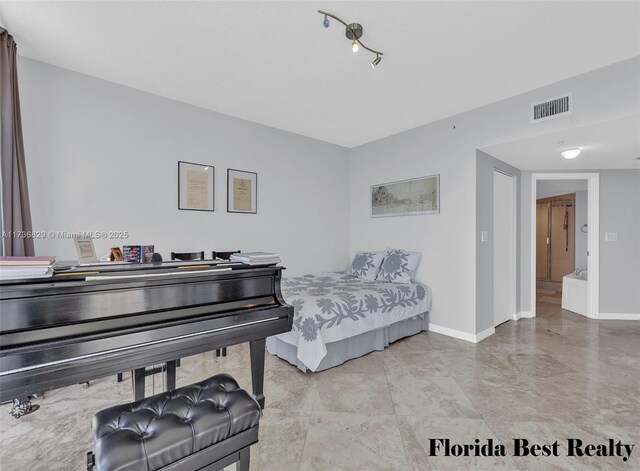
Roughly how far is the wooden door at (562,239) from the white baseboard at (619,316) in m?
2.19

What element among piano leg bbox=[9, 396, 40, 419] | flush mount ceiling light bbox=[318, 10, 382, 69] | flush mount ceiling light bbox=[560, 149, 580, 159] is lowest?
piano leg bbox=[9, 396, 40, 419]

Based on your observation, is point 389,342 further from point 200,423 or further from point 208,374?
point 200,423

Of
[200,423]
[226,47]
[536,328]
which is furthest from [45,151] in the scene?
[536,328]

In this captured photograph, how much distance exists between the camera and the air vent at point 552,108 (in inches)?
109

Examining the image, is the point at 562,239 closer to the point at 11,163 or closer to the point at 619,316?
the point at 619,316

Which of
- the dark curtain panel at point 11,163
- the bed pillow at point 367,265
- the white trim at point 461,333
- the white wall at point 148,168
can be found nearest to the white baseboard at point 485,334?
the white trim at point 461,333

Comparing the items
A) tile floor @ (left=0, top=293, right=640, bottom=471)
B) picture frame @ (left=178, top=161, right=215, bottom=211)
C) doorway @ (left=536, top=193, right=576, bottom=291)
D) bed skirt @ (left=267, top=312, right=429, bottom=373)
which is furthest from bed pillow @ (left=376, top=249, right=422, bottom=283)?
doorway @ (left=536, top=193, right=576, bottom=291)

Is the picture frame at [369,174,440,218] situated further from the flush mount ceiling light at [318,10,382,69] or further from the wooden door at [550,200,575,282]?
the wooden door at [550,200,575,282]

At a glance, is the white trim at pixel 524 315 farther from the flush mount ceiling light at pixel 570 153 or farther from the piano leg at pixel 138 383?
the piano leg at pixel 138 383

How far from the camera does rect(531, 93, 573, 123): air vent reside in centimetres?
276

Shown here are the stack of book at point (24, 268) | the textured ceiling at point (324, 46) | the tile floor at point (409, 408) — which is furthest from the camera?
the textured ceiling at point (324, 46)

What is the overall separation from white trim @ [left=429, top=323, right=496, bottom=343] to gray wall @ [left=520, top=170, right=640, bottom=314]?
6.67 feet

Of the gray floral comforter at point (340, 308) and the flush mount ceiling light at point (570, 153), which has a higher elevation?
the flush mount ceiling light at point (570, 153)

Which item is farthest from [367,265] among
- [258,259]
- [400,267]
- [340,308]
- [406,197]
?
[258,259]
